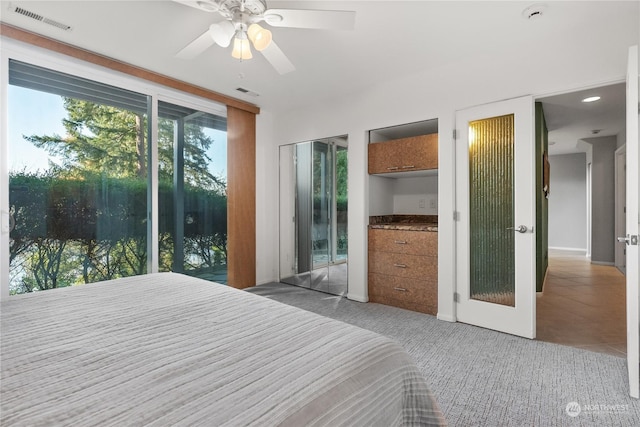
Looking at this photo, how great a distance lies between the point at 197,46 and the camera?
2154mm

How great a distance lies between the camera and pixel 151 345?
102 cm

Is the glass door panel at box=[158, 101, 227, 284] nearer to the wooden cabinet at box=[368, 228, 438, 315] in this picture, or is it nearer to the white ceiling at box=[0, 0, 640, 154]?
the white ceiling at box=[0, 0, 640, 154]

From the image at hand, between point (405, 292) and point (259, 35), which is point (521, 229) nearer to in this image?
point (405, 292)

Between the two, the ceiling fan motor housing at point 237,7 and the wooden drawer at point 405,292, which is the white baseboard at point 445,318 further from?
the ceiling fan motor housing at point 237,7

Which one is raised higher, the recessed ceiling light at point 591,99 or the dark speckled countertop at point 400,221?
the recessed ceiling light at point 591,99

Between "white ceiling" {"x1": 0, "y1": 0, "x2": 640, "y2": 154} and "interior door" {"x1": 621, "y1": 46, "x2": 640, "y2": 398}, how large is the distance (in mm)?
692

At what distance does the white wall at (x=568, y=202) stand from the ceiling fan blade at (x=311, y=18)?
8.09 m

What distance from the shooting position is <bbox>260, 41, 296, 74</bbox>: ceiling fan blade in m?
2.10

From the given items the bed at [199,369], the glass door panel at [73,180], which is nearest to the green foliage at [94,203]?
the glass door panel at [73,180]

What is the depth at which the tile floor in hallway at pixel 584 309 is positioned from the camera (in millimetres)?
2606

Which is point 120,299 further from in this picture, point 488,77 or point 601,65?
point 601,65

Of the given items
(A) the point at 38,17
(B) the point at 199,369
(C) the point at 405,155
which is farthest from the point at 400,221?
(A) the point at 38,17

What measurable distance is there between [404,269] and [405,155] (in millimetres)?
1283

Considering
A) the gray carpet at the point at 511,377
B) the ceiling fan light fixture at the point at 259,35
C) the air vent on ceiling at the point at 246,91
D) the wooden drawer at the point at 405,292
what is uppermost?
the air vent on ceiling at the point at 246,91
